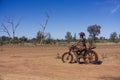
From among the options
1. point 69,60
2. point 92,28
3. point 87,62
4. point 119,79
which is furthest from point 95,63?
point 92,28

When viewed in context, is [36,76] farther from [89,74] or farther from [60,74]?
[89,74]

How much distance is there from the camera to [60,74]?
38.4 ft

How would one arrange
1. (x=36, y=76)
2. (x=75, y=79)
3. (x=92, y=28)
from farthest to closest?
(x=92, y=28), (x=36, y=76), (x=75, y=79)

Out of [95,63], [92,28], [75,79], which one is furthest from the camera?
[92,28]

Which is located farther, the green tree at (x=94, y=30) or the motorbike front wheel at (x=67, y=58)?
the green tree at (x=94, y=30)

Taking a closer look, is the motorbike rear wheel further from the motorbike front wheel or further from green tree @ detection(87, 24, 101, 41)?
green tree @ detection(87, 24, 101, 41)

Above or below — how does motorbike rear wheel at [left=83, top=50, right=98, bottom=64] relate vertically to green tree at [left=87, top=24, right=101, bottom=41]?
below

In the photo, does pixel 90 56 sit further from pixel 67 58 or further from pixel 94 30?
pixel 94 30

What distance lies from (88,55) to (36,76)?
5.59 m

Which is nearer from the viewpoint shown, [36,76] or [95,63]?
[36,76]

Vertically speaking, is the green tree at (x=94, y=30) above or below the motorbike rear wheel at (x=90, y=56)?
above

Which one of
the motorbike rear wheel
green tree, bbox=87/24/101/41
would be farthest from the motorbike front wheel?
green tree, bbox=87/24/101/41

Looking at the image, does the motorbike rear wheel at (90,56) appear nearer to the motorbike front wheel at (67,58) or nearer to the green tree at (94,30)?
the motorbike front wheel at (67,58)

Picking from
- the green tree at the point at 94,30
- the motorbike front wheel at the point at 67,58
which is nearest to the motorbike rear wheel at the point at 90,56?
the motorbike front wheel at the point at 67,58
